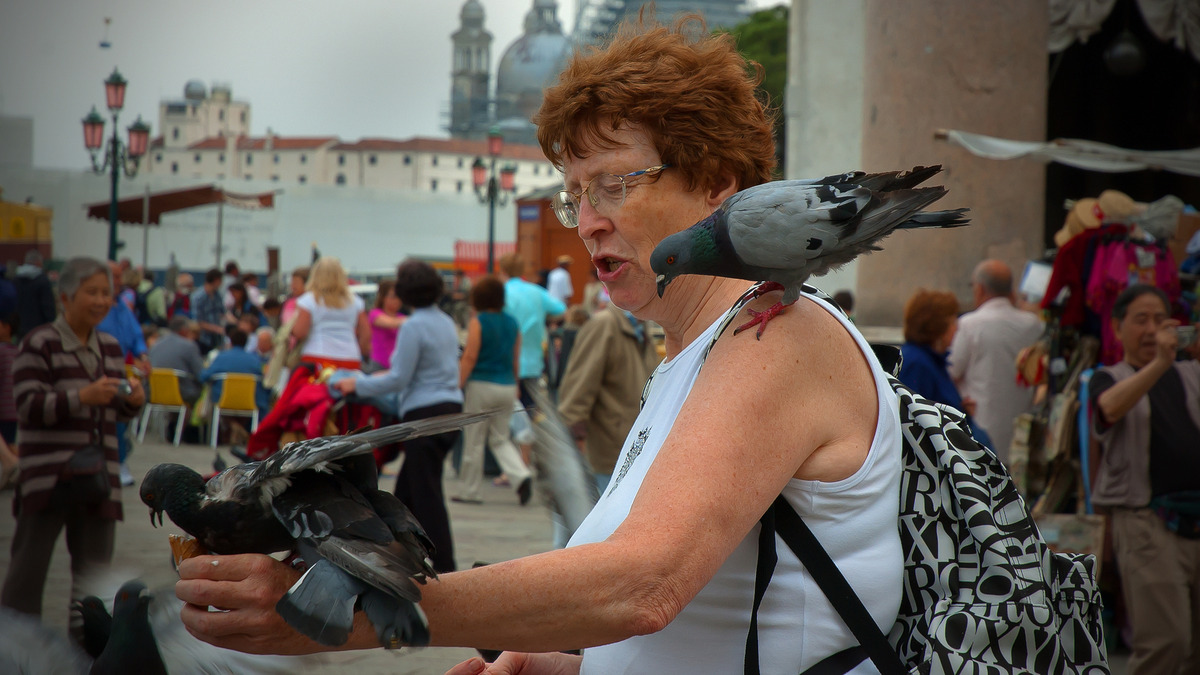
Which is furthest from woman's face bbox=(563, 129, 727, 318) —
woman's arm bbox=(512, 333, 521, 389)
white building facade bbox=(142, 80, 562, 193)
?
white building facade bbox=(142, 80, 562, 193)

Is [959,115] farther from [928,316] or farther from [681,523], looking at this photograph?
[681,523]

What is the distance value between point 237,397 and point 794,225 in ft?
38.8

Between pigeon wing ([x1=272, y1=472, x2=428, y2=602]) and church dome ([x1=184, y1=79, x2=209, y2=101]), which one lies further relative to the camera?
church dome ([x1=184, y1=79, x2=209, y2=101])

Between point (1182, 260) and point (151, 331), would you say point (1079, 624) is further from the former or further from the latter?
point (151, 331)

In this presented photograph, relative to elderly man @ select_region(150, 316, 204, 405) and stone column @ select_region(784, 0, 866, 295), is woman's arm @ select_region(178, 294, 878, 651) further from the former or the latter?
stone column @ select_region(784, 0, 866, 295)

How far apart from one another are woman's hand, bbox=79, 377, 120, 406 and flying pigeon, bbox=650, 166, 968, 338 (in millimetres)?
4290

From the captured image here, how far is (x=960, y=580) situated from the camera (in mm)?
1487

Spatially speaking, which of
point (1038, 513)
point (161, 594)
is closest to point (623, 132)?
point (161, 594)

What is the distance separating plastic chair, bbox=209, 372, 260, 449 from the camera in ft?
41.1

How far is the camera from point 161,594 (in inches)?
94.1

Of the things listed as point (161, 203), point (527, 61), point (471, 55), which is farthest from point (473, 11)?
point (161, 203)

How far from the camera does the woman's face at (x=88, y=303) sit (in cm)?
534

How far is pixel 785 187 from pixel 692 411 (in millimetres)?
627

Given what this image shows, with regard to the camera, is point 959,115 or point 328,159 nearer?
point 959,115
